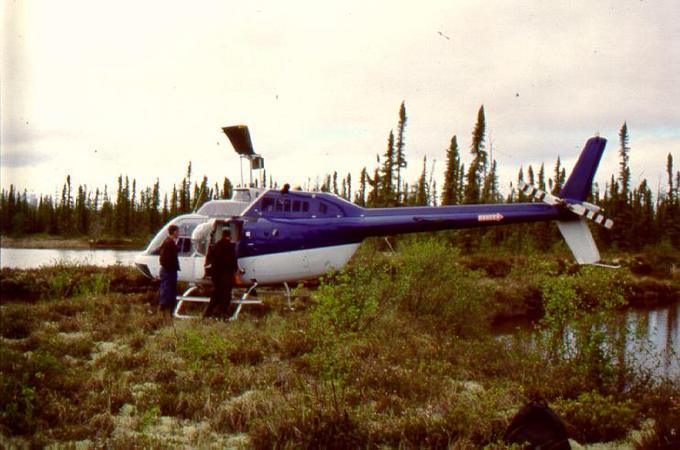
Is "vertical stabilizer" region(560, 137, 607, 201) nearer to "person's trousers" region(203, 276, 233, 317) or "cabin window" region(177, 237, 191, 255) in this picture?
"person's trousers" region(203, 276, 233, 317)

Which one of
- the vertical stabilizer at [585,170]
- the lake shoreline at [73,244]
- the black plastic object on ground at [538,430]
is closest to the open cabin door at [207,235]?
the vertical stabilizer at [585,170]

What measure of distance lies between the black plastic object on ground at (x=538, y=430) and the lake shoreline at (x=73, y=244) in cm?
8034

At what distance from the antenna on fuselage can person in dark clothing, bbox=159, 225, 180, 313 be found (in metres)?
2.71

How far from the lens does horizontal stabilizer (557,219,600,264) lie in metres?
14.1

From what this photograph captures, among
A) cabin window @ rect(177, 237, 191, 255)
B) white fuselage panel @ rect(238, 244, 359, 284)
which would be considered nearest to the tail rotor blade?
white fuselage panel @ rect(238, 244, 359, 284)

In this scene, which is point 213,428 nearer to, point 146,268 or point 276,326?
point 276,326

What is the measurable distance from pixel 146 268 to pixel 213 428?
406 inches

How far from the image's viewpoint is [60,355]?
10.1m

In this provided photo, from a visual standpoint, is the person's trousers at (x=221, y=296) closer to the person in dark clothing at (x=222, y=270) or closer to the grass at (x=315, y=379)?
the person in dark clothing at (x=222, y=270)

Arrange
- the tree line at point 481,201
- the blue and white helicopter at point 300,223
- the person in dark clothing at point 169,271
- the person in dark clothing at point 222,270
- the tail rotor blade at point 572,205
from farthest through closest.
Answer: the tree line at point 481,201 → the blue and white helicopter at point 300,223 → the person in dark clothing at point 169,271 → the person in dark clothing at point 222,270 → the tail rotor blade at point 572,205

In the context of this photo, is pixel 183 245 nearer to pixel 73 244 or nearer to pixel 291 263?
pixel 291 263

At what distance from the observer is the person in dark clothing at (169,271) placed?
1473 centimetres

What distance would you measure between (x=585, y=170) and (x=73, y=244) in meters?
84.2

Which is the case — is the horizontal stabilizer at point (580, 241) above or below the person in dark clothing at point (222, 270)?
above
